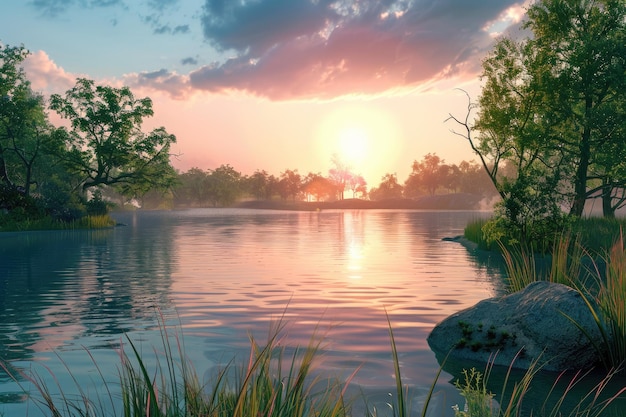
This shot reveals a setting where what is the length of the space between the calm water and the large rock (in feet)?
1.96

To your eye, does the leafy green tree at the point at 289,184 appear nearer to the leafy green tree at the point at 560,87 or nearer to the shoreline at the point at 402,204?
the shoreline at the point at 402,204

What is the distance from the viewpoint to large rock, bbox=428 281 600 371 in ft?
28.7

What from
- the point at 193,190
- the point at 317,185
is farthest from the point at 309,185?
the point at 193,190

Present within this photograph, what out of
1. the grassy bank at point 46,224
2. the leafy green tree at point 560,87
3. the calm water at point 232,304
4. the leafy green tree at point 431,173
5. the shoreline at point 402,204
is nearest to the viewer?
the calm water at point 232,304

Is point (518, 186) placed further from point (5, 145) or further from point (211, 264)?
A: point (5, 145)

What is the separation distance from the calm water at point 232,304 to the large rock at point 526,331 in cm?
60

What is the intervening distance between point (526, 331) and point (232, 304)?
6780mm

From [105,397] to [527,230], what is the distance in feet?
70.4

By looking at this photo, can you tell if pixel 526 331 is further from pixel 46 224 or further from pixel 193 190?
pixel 193 190

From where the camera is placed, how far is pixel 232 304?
13.9m

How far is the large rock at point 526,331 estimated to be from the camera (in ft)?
28.7

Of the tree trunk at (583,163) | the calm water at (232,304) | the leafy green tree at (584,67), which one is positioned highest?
the leafy green tree at (584,67)

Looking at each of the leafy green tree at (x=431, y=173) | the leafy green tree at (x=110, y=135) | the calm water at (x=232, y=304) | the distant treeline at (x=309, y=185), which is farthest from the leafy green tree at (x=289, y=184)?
the calm water at (x=232, y=304)

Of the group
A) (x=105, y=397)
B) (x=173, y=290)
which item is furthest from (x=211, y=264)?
(x=105, y=397)
